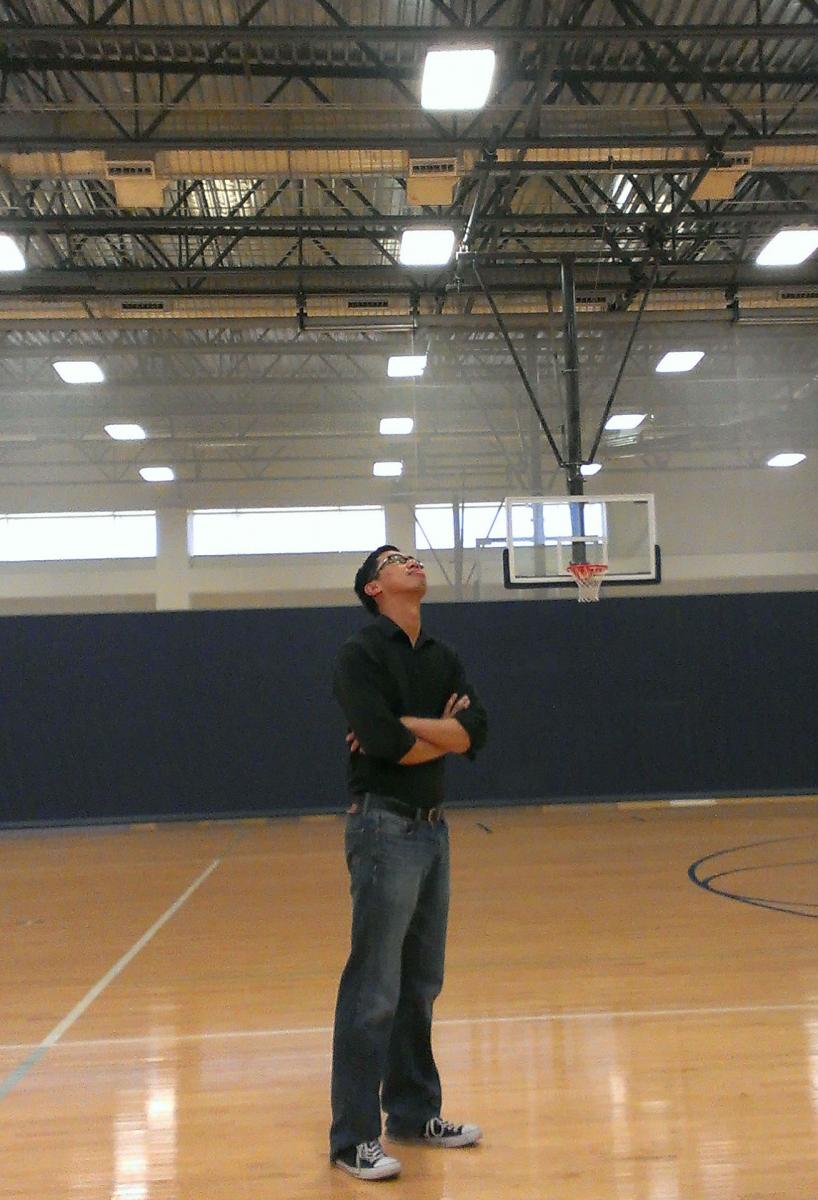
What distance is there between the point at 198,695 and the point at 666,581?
513 centimetres

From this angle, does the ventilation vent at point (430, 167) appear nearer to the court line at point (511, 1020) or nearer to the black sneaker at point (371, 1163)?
the court line at point (511, 1020)

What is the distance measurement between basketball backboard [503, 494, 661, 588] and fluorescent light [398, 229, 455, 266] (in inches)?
103

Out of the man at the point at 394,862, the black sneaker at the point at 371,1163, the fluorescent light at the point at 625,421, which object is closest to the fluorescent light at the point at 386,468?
the fluorescent light at the point at 625,421

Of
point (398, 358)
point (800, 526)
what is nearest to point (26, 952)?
point (398, 358)

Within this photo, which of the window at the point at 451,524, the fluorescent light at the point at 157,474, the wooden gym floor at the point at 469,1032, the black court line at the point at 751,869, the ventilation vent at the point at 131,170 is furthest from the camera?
the fluorescent light at the point at 157,474

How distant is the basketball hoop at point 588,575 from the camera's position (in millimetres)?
12016

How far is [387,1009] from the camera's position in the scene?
10.0 ft

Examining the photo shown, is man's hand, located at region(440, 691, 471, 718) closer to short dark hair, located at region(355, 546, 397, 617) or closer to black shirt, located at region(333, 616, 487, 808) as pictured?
black shirt, located at region(333, 616, 487, 808)

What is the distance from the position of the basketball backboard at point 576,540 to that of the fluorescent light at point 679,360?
188cm

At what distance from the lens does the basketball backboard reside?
1216 cm

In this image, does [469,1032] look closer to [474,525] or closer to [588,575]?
[588,575]

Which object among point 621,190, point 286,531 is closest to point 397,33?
point 621,190

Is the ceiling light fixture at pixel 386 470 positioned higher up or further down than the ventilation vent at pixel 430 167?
further down

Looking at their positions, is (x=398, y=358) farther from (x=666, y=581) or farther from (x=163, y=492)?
(x=666, y=581)
